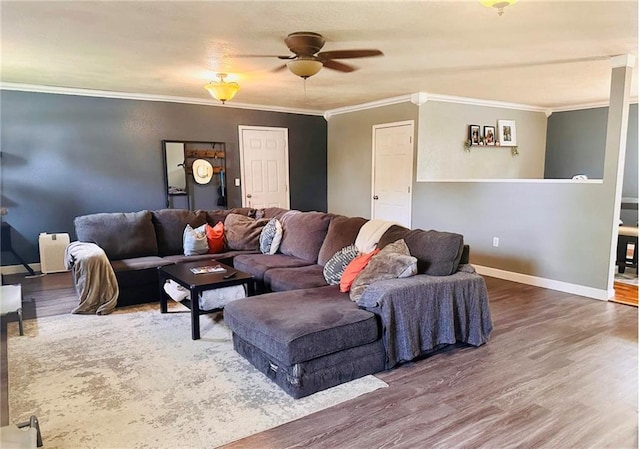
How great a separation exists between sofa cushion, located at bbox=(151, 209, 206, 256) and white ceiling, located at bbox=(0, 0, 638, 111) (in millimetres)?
1622

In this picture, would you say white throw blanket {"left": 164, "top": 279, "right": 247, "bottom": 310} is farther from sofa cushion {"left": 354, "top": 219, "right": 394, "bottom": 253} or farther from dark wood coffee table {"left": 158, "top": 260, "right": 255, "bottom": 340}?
sofa cushion {"left": 354, "top": 219, "right": 394, "bottom": 253}

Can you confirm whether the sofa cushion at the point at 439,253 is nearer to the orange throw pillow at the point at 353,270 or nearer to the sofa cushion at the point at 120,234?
the orange throw pillow at the point at 353,270

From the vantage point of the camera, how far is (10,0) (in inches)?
104

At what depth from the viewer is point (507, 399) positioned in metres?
2.43

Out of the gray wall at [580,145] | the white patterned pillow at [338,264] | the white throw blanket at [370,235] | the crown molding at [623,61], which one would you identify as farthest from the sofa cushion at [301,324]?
the gray wall at [580,145]

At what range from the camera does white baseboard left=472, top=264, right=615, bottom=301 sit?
170 inches

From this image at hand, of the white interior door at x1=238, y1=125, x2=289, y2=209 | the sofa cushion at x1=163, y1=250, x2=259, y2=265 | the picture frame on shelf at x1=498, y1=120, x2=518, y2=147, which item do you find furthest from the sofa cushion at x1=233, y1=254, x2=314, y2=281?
the picture frame on shelf at x1=498, y1=120, x2=518, y2=147

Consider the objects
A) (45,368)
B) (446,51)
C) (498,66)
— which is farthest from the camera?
(498,66)

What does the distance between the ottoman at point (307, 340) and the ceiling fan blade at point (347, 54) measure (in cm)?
225

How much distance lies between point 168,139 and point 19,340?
3.77 meters

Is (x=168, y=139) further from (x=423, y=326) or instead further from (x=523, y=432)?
(x=523, y=432)

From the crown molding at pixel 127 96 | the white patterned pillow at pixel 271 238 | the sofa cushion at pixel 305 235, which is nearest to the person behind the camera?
the sofa cushion at pixel 305 235

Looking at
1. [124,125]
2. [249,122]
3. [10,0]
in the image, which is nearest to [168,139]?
[124,125]

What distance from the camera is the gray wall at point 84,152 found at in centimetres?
537
